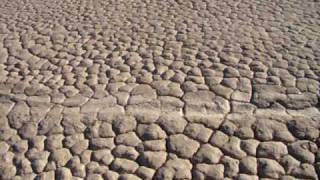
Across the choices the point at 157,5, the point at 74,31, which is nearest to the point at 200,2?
the point at 157,5

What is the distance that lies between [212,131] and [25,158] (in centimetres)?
140

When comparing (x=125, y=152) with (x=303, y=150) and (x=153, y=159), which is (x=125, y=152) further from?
(x=303, y=150)

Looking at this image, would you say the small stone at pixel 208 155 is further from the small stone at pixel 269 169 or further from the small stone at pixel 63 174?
the small stone at pixel 63 174

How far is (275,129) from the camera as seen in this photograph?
3.38m

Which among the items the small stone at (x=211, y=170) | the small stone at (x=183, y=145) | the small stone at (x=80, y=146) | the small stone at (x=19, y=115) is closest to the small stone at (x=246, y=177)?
the small stone at (x=211, y=170)

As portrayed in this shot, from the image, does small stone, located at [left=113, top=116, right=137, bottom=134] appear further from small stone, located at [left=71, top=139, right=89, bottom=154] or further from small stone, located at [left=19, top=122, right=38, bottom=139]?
small stone, located at [left=19, top=122, right=38, bottom=139]

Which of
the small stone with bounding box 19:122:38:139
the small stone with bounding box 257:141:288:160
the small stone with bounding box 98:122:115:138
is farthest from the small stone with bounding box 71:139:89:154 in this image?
the small stone with bounding box 257:141:288:160

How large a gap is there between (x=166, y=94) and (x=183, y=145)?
71 cm

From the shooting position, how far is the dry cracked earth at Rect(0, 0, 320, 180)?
3.21 metres

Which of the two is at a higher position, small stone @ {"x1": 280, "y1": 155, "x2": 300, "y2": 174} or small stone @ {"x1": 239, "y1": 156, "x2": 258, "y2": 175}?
small stone @ {"x1": 280, "y1": 155, "x2": 300, "y2": 174}

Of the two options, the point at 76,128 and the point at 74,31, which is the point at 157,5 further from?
the point at 76,128

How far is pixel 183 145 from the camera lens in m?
3.32

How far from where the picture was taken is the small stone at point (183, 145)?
3260 millimetres

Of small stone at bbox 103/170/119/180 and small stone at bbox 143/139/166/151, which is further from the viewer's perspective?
small stone at bbox 143/139/166/151
